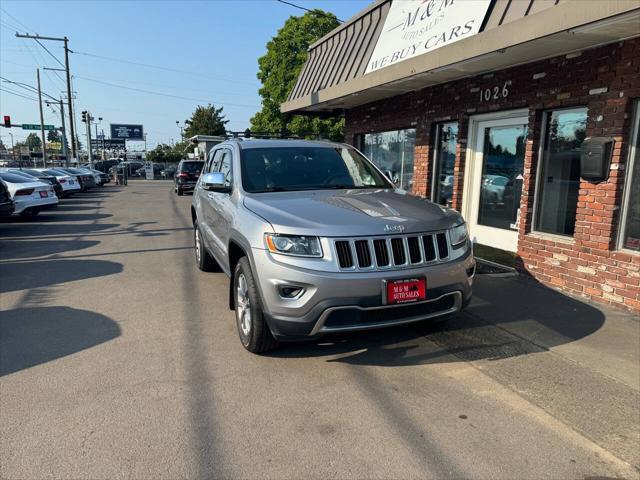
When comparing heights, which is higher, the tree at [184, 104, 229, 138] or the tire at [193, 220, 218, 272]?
the tree at [184, 104, 229, 138]

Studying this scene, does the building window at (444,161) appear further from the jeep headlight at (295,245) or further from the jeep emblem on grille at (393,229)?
the jeep headlight at (295,245)

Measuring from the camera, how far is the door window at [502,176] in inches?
279

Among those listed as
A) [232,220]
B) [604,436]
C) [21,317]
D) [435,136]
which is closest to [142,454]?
[232,220]

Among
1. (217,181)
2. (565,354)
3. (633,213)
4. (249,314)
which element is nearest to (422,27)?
(633,213)

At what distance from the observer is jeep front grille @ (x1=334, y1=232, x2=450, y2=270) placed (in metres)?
3.38

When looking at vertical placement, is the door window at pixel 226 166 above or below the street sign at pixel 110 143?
below

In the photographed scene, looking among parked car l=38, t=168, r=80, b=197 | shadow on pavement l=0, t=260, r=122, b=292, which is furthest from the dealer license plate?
parked car l=38, t=168, r=80, b=197

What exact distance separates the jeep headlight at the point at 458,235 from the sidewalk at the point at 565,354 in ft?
3.26

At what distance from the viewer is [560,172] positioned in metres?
6.20

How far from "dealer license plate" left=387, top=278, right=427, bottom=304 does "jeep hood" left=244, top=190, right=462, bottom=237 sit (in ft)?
1.26

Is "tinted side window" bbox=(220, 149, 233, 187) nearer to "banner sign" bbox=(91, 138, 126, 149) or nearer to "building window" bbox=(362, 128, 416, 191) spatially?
"building window" bbox=(362, 128, 416, 191)

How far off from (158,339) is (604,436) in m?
3.64

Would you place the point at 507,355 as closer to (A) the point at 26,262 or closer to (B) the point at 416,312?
(B) the point at 416,312

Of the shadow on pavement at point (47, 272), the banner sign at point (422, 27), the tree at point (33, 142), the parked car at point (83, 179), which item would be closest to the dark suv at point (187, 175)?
the parked car at point (83, 179)
